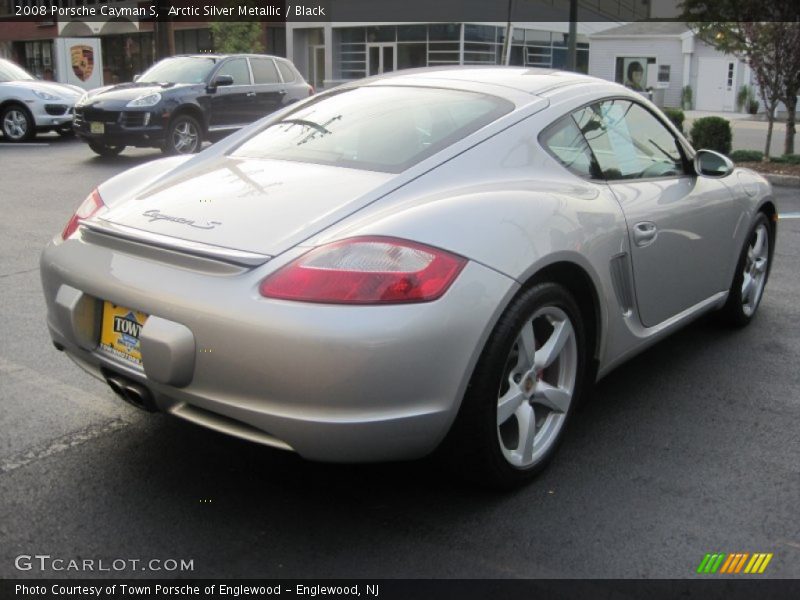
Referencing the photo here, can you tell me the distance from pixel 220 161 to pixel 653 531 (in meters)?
2.22

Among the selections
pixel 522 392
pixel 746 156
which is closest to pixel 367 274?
pixel 522 392

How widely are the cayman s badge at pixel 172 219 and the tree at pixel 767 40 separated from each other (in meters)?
12.4

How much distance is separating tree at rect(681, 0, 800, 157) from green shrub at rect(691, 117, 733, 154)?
2.60 feet

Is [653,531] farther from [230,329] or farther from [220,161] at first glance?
[220,161]

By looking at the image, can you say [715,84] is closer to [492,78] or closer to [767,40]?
[767,40]

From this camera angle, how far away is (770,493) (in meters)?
3.17

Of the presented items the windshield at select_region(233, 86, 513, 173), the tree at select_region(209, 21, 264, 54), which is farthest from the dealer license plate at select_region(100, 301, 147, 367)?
the tree at select_region(209, 21, 264, 54)

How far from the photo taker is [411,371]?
260cm

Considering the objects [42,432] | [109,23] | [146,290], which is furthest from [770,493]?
[109,23]

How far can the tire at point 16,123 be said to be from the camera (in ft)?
51.5

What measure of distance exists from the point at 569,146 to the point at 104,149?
38.1 feet

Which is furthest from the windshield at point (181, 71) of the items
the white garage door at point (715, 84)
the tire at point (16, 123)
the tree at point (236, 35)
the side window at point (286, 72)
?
the white garage door at point (715, 84)

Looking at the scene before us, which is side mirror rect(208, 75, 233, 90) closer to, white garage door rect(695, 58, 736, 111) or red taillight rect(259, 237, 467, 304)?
red taillight rect(259, 237, 467, 304)

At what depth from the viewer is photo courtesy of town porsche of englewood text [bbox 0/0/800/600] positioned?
2611mm
